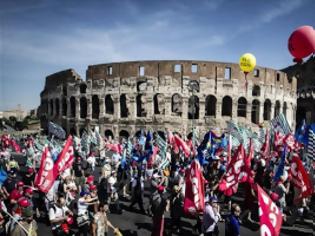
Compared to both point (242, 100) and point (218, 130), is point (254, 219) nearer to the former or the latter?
point (218, 130)

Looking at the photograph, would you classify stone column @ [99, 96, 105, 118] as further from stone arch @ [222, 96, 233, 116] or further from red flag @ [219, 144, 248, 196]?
red flag @ [219, 144, 248, 196]

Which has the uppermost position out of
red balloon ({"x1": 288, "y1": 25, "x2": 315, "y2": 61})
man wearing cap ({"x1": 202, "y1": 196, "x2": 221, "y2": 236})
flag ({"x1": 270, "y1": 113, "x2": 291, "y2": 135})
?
red balloon ({"x1": 288, "y1": 25, "x2": 315, "y2": 61})

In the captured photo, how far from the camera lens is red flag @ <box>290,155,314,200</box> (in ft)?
25.4

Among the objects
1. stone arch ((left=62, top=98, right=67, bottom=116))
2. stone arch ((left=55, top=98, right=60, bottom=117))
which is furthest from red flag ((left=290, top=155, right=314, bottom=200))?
stone arch ((left=55, top=98, right=60, bottom=117))

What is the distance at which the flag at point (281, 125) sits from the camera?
13.4 metres

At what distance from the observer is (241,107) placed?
3456cm

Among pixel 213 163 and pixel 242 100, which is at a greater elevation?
pixel 242 100

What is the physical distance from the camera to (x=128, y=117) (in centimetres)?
3253

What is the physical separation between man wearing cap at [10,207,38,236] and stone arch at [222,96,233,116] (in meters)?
30.0

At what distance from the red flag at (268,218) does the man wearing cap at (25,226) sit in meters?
4.46

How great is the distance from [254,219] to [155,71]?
2470cm

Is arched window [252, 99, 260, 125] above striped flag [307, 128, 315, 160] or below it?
above

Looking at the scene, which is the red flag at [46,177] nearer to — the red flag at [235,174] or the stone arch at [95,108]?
the red flag at [235,174]

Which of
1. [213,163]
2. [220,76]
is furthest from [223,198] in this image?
[220,76]
